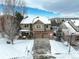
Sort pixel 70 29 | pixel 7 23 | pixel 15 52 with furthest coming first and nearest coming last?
pixel 70 29 < pixel 7 23 < pixel 15 52

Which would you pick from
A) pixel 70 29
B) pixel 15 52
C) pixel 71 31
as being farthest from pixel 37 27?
pixel 15 52

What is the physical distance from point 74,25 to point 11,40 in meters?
15.2

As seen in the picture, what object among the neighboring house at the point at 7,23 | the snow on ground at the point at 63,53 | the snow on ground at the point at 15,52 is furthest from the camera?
the neighboring house at the point at 7,23

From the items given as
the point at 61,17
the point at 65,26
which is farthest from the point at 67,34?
the point at 61,17

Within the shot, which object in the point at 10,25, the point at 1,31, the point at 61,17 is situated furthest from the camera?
the point at 61,17

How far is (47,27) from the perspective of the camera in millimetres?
41062

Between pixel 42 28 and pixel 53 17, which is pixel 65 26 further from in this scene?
pixel 53 17

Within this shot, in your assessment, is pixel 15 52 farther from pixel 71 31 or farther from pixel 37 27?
pixel 37 27

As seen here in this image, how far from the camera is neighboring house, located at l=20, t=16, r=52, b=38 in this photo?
39.3 m

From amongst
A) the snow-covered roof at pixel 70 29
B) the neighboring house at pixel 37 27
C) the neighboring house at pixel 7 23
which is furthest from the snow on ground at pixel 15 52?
the neighboring house at pixel 37 27

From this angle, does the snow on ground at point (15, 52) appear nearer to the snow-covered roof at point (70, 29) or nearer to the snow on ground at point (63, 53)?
the snow on ground at point (63, 53)

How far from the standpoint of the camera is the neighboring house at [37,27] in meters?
39.3

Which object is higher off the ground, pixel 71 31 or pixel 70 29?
pixel 70 29

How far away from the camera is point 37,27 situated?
133 feet
